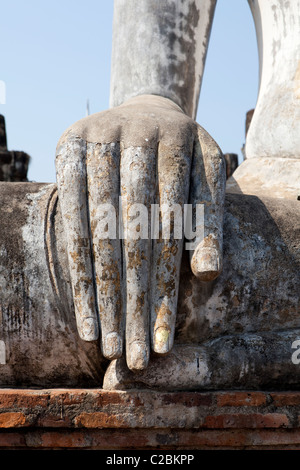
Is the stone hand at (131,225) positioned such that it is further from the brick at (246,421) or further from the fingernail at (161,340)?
the brick at (246,421)

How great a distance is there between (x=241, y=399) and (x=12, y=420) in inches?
28.5

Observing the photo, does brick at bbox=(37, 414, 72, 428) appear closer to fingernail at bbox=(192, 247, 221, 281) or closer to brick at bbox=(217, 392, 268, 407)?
brick at bbox=(217, 392, 268, 407)

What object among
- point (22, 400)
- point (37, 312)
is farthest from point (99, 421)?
point (37, 312)

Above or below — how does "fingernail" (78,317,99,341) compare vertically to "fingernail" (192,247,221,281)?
below

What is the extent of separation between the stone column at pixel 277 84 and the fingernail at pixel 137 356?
1437 mm

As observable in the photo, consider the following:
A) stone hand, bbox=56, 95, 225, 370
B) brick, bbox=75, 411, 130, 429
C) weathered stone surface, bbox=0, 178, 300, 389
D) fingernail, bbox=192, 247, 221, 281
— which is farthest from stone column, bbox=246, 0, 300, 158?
brick, bbox=75, 411, 130, 429

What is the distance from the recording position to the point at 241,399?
220 cm

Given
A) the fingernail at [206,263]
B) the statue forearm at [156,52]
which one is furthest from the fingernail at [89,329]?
the statue forearm at [156,52]

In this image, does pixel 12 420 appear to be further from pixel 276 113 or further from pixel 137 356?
pixel 276 113

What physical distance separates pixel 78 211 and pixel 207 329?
613 millimetres

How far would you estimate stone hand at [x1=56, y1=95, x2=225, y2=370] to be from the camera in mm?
2162

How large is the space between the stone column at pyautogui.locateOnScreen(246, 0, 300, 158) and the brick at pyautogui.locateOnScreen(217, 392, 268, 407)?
52.7 inches
